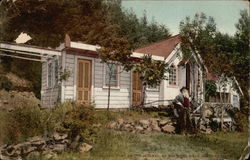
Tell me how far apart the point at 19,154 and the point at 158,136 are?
1.05 meters

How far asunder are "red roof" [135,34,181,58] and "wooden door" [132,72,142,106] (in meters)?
0.20

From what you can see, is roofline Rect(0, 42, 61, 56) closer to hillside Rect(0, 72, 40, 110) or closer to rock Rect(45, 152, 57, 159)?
hillside Rect(0, 72, 40, 110)

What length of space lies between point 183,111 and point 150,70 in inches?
16.5

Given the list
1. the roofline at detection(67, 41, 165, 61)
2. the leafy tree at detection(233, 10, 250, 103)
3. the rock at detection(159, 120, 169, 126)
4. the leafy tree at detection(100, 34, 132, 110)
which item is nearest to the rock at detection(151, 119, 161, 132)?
the rock at detection(159, 120, 169, 126)

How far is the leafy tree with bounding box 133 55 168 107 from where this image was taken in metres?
2.80

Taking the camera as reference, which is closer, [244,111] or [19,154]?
[19,154]

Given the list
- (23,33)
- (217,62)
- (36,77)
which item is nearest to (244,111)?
(217,62)

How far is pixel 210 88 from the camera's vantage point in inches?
113

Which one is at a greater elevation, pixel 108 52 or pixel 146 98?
pixel 108 52

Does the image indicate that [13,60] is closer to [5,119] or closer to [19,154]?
[5,119]

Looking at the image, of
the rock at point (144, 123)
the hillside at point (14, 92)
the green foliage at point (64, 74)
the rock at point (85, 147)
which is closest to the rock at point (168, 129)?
the rock at point (144, 123)

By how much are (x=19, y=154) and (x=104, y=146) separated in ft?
2.07

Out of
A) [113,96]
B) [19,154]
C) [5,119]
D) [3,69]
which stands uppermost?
[3,69]

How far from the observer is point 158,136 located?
9.18 ft
